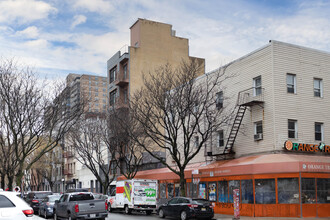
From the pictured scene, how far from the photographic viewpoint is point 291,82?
1108 inches

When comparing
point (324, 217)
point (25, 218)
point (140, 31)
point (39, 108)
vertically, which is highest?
point (140, 31)

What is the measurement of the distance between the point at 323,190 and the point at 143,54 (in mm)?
30263

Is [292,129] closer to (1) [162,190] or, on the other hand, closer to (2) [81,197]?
(1) [162,190]

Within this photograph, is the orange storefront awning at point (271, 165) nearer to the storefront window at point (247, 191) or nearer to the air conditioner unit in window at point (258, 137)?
the storefront window at point (247, 191)

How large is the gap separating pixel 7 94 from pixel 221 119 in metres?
15.7

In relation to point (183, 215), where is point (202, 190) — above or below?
above

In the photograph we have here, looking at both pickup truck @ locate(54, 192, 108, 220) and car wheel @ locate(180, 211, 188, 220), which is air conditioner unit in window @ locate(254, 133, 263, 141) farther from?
pickup truck @ locate(54, 192, 108, 220)

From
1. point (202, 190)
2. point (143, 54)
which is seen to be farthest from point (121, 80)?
point (202, 190)

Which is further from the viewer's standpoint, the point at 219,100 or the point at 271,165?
the point at 219,100

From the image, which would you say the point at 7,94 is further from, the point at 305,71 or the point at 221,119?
the point at 305,71

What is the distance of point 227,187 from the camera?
94.2 feet

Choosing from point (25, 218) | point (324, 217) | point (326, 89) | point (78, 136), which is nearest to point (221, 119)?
point (326, 89)

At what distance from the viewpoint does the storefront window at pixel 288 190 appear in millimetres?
24781

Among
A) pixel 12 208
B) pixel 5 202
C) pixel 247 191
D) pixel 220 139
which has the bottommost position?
pixel 247 191
